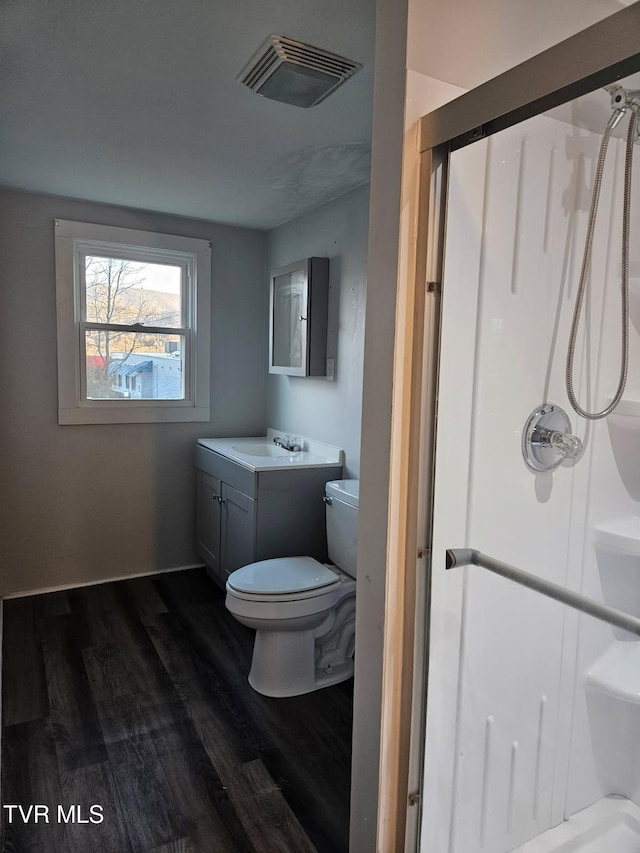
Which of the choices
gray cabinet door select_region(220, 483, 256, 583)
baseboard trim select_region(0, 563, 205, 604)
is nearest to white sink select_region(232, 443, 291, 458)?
gray cabinet door select_region(220, 483, 256, 583)

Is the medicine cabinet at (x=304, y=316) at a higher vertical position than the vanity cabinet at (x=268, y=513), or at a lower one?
higher

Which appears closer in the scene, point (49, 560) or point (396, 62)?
point (396, 62)

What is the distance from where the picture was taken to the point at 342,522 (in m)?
2.59

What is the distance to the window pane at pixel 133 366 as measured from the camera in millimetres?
3307

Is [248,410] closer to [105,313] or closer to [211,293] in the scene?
[211,293]

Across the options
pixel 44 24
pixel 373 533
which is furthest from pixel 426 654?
pixel 44 24

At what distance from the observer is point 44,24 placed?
1.51 metres

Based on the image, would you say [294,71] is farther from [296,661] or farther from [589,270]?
[296,661]

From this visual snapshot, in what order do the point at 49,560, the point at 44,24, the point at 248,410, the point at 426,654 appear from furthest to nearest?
the point at 248,410 < the point at 49,560 < the point at 44,24 < the point at 426,654

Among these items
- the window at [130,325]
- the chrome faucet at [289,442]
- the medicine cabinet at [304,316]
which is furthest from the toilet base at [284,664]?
the window at [130,325]

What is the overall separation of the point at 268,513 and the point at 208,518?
76cm

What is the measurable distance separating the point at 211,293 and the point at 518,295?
2.61m

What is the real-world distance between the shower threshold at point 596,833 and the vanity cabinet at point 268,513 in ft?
5.23

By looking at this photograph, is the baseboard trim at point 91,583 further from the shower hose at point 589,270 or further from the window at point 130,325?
the shower hose at point 589,270
